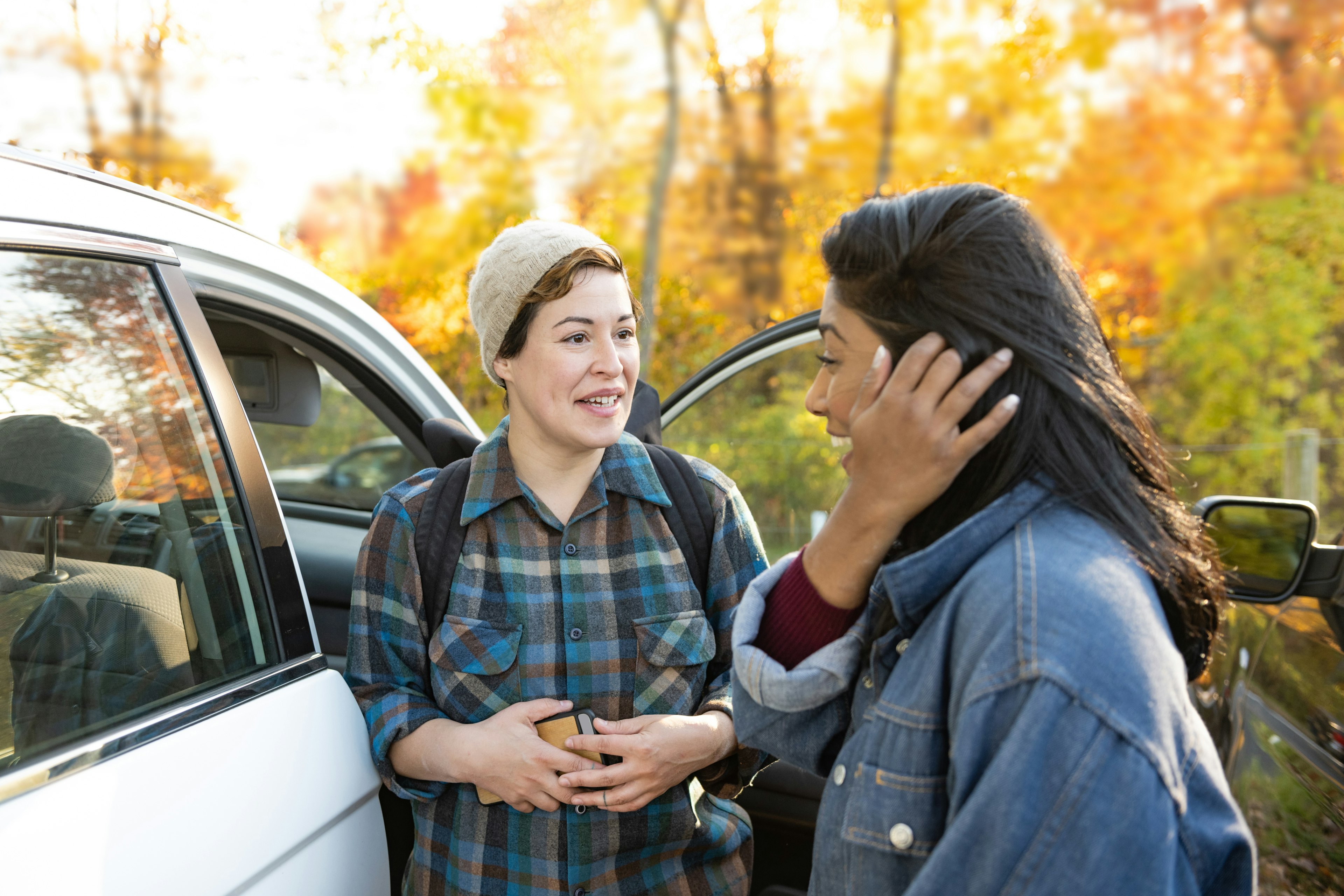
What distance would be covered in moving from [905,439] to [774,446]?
16.7ft

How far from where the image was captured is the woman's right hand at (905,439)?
121cm

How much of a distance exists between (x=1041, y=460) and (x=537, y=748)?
1100 millimetres

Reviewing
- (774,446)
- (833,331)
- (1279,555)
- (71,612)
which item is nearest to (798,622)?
(833,331)

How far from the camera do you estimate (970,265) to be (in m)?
1.25

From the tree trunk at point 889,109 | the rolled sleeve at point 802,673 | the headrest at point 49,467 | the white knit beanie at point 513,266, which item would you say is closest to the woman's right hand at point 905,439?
the rolled sleeve at point 802,673

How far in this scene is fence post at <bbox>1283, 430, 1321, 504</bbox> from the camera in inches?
341

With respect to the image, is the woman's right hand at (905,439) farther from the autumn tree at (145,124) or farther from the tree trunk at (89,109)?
the tree trunk at (89,109)

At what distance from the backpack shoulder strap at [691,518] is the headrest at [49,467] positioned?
1074 mm

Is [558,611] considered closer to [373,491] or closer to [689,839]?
[689,839]

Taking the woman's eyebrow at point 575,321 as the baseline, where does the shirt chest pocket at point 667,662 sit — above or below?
below

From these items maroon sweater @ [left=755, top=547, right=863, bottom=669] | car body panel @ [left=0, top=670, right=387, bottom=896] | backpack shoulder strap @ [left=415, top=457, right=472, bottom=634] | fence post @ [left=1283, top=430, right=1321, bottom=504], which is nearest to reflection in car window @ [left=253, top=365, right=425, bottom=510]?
backpack shoulder strap @ [left=415, top=457, right=472, bottom=634]

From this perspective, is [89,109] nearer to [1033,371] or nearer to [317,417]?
[317,417]

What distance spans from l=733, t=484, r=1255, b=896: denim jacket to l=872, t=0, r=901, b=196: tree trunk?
34.6ft

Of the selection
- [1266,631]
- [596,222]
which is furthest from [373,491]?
[596,222]
